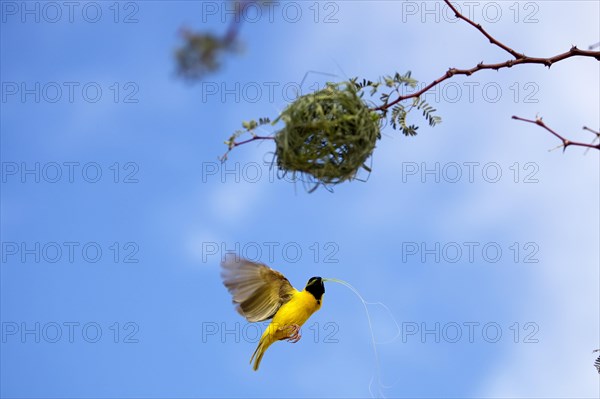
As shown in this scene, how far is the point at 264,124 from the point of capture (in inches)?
95.6

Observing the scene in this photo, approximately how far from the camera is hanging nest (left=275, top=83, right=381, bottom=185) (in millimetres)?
2365

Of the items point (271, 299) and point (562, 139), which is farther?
point (271, 299)

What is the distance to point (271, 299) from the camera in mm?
2818

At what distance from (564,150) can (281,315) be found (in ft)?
4.31

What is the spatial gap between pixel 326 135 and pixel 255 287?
726mm

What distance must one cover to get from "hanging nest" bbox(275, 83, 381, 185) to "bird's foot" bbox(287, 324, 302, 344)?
2.24ft

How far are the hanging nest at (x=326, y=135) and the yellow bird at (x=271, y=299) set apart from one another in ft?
1.71

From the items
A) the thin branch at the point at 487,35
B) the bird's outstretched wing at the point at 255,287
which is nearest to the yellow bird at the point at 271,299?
the bird's outstretched wing at the point at 255,287

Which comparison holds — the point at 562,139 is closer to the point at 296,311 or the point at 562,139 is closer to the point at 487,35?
the point at 487,35

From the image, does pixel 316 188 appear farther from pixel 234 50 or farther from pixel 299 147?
pixel 234 50

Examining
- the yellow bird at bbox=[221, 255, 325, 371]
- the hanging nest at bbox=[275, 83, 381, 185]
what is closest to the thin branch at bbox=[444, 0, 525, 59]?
the hanging nest at bbox=[275, 83, 381, 185]

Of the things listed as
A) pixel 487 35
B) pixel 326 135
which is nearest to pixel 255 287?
pixel 326 135

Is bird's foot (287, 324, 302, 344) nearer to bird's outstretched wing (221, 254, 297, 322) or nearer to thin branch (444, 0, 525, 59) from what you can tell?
bird's outstretched wing (221, 254, 297, 322)

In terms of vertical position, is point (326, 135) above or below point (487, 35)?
below
